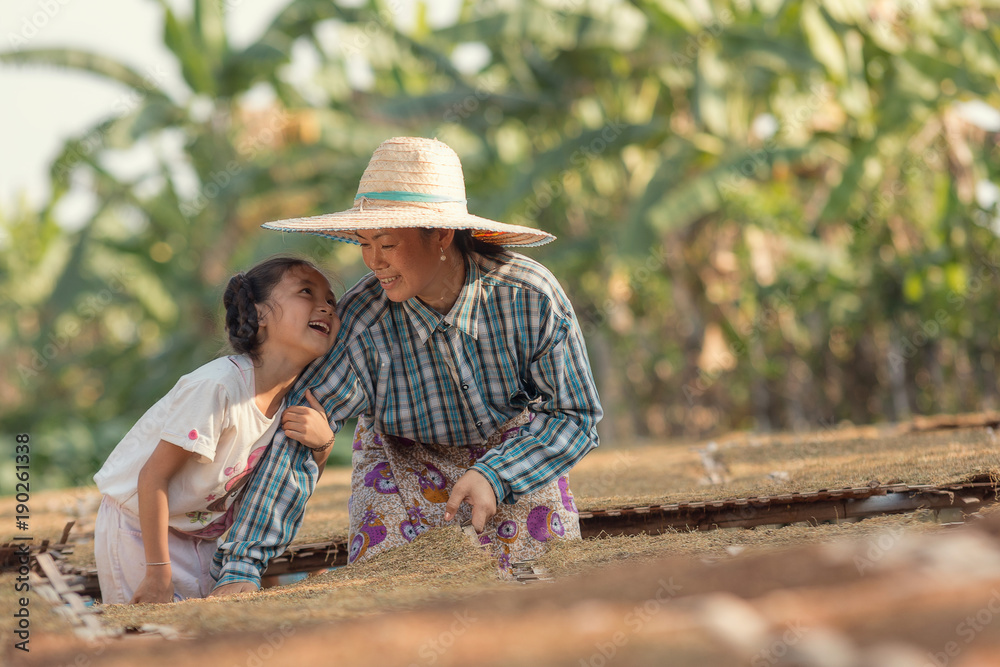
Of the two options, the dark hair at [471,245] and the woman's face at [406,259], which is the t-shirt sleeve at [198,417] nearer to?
the woman's face at [406,259]

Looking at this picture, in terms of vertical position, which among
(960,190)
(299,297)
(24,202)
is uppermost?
(24,202)

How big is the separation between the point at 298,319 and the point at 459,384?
1.38ft

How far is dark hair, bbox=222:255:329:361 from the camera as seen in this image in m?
2.17

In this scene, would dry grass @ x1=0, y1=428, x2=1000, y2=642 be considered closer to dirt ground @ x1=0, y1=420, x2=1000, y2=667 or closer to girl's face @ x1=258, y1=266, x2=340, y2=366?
dirt ground @ x1=0, y1=420, x2=1000, y2=667

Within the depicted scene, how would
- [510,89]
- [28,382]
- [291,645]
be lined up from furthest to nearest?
[28,382], [510,89], [291,645]

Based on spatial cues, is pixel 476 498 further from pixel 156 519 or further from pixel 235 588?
pixel 156 519

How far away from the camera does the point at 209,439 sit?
6.60 feet

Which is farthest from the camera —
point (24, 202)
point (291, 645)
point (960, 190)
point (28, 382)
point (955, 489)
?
point (24, 202)

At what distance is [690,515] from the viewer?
7.47 feet

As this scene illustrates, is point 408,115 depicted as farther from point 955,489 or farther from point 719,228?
point 955,489

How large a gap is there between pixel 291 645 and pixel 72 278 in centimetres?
787

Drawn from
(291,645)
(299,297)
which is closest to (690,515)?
(299,297)

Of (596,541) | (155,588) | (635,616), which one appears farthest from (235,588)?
(635,616)

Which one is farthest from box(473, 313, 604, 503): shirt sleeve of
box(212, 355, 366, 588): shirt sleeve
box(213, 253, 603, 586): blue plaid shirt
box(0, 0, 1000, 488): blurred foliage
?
box(0, 0, 1000, 488): blurred foliage
